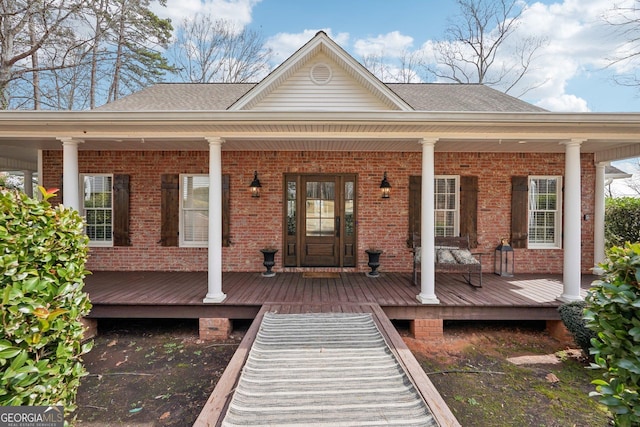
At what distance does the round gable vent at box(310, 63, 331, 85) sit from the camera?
5590mm

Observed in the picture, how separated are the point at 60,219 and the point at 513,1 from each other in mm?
16790

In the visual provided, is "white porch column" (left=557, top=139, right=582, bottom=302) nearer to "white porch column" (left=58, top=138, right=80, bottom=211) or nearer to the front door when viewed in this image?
the front door

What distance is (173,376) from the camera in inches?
131

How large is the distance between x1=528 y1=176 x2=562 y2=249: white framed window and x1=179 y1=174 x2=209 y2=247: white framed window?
701 centimetres

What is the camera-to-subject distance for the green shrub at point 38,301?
5.09ft

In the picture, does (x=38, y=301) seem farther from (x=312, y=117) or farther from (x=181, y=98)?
(x=181, y=98)

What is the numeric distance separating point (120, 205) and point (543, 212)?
29.6 feet

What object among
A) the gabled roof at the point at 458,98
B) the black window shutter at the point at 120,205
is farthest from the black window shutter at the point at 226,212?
the gabled roof at the point at 458,98

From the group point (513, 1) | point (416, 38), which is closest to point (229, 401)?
point (416, 38)

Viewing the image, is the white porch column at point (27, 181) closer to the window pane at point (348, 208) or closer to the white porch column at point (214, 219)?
the white porch column at point (214, 219)

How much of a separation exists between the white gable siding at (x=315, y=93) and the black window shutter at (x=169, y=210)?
2408mm

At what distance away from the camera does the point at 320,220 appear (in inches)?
243

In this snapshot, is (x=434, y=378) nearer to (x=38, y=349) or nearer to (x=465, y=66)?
(x=38, y=349)

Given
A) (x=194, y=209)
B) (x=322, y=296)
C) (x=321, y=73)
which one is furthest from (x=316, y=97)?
(x=322, y=296)
